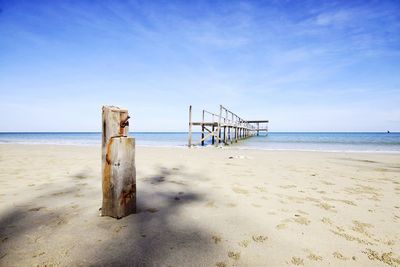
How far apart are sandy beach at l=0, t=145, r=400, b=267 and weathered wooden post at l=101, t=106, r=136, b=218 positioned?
9.2 inches

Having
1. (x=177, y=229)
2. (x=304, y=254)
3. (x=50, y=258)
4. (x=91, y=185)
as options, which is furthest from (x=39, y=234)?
(x=304, y=254)

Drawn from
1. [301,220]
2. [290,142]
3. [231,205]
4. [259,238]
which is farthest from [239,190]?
[290,142]

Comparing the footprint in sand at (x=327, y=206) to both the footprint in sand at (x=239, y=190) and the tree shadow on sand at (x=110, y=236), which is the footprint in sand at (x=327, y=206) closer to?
the footprint in sand at (x=239, y=190)

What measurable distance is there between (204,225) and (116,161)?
1318 mm

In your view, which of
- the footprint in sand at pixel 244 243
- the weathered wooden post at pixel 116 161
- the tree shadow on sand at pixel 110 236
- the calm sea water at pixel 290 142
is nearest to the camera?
the tree shadow on sand at pixel 110 236

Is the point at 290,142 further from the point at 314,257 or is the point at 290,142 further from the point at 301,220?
the point at 314,257

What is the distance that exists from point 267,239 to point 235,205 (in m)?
1.02

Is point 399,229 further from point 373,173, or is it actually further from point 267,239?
point 373,173

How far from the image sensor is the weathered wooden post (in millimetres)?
2588

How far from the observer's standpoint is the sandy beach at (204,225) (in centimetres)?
207

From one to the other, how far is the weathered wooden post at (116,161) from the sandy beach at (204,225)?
23cm

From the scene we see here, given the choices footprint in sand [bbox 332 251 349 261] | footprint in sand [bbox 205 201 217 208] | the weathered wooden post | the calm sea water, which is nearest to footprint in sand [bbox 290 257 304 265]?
footprint in sand [bbox 332 251 349 261]

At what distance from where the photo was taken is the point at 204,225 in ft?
8.96

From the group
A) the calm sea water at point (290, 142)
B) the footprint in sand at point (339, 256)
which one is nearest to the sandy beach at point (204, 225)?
the footprint in sand at point (339, 256)
